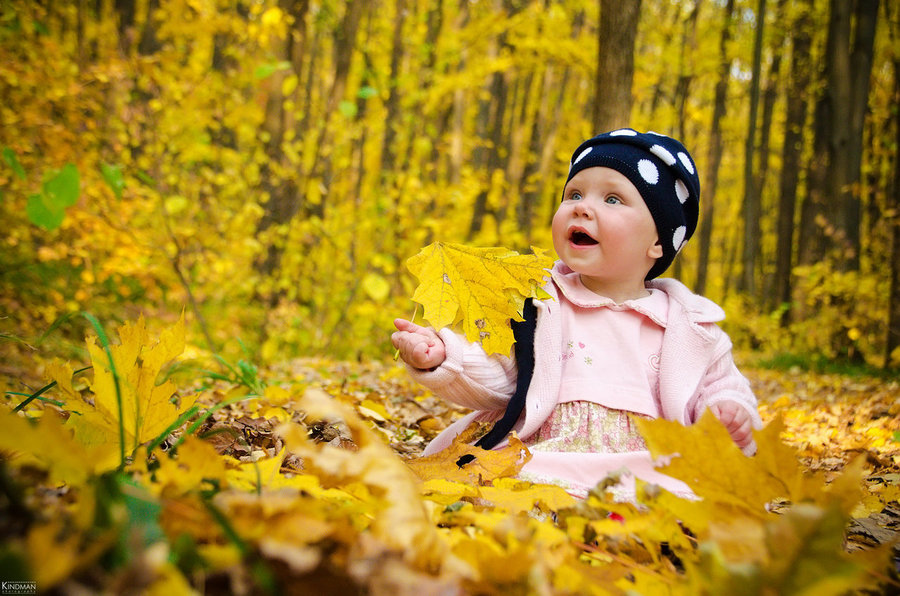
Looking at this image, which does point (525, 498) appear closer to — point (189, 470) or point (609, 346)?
point (189, 470)

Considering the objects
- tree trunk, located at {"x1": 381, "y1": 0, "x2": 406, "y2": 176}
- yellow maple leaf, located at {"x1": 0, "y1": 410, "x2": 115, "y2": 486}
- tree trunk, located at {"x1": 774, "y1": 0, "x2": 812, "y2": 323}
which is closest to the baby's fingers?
yellow maple leaf, located at {"x1": 0, "y1": 410, "x2": 115, "y2": 486}

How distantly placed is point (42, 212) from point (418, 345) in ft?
5.75

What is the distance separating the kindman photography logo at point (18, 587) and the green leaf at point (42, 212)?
7.40ft

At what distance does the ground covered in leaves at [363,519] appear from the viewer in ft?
2.05

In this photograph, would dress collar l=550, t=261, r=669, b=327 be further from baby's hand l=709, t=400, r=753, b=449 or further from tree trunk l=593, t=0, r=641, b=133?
tree trunk l=593, t=0, r=641, b=133

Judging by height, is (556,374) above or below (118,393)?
below

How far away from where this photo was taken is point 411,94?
779 cm

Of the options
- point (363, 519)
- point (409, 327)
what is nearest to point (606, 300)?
point (409, 327)

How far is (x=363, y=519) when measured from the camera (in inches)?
41.2

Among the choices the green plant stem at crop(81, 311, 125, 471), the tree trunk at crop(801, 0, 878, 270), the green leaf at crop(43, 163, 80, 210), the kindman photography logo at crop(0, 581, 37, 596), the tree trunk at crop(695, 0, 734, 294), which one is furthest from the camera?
the tree trunk at crop(695, 0, 734, 294)

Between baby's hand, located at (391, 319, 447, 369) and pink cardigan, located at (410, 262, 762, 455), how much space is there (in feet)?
0.08

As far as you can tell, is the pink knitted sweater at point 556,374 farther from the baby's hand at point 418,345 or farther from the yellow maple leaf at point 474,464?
the yellow maple leaf at point 474,464

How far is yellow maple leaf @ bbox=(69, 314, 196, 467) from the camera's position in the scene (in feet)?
3.96

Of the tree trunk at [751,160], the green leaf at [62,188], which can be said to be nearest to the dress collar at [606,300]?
the green leaf at [62,188]
